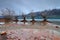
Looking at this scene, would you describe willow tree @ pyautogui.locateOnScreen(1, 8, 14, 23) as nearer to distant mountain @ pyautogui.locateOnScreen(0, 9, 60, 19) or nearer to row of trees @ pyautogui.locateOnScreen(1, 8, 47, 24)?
row of trees @ pyautogui.locateOnScreen(1, 8, 47, 24)

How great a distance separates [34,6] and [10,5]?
1.14ft

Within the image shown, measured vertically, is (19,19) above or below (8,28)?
above

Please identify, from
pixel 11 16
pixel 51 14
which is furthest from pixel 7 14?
pixel 51 14

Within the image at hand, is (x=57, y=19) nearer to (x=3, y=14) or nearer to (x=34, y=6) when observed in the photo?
(x=34, y=6)

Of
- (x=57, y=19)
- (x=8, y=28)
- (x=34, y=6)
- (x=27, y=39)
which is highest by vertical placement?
(x=34, y=6)

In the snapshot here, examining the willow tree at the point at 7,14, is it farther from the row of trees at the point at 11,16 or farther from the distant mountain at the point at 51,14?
the distant mountain at the point at 51,14

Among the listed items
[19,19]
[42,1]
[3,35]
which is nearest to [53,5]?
[42,1]

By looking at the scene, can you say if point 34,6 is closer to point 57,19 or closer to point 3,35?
point 57,19

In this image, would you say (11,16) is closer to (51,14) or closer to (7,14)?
(7,14)

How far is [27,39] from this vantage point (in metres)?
1.27

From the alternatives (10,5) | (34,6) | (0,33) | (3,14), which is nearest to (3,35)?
(0,33)

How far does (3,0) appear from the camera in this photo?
1362 millimetres

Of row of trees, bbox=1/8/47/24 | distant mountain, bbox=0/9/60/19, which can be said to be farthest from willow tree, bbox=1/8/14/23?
distant mountain, bbox=0/9/60/19

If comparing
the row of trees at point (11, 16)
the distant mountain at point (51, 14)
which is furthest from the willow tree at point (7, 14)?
the distant mountain at point (51, 14)
